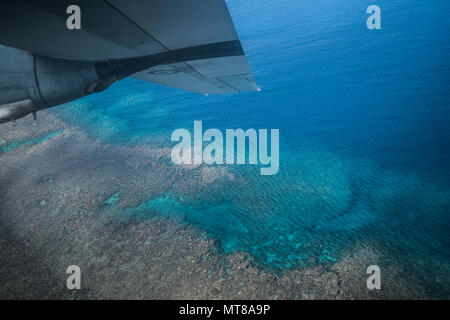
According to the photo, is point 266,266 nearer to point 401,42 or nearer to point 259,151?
point 259,151

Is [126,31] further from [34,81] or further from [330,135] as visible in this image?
[330,135]

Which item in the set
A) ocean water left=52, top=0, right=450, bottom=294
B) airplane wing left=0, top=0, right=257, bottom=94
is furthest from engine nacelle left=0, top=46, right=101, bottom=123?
ocean water left=52, top=0, right=450, bottom=294

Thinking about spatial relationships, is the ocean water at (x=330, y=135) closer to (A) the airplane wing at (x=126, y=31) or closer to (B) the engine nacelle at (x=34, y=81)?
(B) the engine nacelle at (x=34, y=81)

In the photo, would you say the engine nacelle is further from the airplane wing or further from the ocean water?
the ocean water

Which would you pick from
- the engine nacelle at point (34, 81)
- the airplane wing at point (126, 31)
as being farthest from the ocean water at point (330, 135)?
the airplane wing at point (126, 31)
